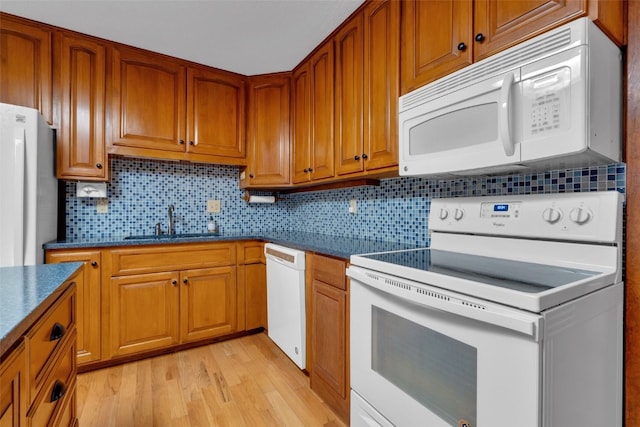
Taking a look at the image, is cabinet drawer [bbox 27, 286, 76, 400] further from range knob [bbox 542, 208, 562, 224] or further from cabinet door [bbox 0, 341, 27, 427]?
range knob [bbox 542, 208, 562, 224]

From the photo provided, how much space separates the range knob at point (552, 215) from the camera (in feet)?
3.47

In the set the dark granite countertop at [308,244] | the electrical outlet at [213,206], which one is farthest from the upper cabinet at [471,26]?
the electrical outlet at [213,206]

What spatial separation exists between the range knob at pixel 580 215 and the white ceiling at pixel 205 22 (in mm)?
1529

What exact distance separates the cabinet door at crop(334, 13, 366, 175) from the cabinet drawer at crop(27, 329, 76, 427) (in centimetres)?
152

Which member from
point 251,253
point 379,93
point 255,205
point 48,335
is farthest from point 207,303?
point 379,93

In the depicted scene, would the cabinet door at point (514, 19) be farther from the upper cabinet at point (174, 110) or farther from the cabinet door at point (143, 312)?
the cabinet door at point (143, 312)

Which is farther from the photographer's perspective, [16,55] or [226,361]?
[226,361]

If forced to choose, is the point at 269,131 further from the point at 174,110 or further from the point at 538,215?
the point at 538,215

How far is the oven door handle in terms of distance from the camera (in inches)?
27.1

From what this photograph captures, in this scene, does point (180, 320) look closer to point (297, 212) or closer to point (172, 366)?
point (172, 366)

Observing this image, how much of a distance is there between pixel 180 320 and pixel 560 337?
7.38 feet

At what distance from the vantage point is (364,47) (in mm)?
1767

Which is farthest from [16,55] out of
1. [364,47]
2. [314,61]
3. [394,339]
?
[394,339]

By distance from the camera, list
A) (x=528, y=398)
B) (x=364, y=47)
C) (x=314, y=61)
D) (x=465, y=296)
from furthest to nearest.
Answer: (x=314, y=61) → (x=364, y=47) → (x=465, y=296) → (x=528, y=398)
